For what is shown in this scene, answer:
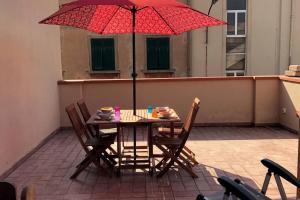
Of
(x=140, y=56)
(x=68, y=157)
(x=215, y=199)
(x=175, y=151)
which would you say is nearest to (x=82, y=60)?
(x=140, y=56)

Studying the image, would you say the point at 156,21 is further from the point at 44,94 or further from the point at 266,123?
the point at 266,123

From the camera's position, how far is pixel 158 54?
17391 millimetres

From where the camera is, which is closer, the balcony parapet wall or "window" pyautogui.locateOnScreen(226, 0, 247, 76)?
the balcony parapet wall

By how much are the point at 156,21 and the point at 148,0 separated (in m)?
1.24

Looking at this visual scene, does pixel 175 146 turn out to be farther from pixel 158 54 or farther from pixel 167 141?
pixel 158 54

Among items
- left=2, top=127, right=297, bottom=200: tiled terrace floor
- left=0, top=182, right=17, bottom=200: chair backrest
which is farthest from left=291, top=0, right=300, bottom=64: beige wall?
left=0, top=182, right=17, bottom=200: chair backrest

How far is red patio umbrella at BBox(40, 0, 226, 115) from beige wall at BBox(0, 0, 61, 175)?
104 cm

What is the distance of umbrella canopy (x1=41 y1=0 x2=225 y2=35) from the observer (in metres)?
4.62

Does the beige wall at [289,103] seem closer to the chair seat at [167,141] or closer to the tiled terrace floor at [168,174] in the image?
the tiled terrace floor at [168,174]

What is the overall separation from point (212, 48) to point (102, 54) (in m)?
5.51

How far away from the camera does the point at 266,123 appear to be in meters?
7.73

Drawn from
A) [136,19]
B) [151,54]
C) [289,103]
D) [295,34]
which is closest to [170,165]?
[136,19]

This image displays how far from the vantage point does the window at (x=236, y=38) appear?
1673cm

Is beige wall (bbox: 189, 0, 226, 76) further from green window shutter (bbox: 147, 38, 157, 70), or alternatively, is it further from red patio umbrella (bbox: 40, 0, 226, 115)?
red patio umbrella (bbox: 40, 0, 226, 115)
